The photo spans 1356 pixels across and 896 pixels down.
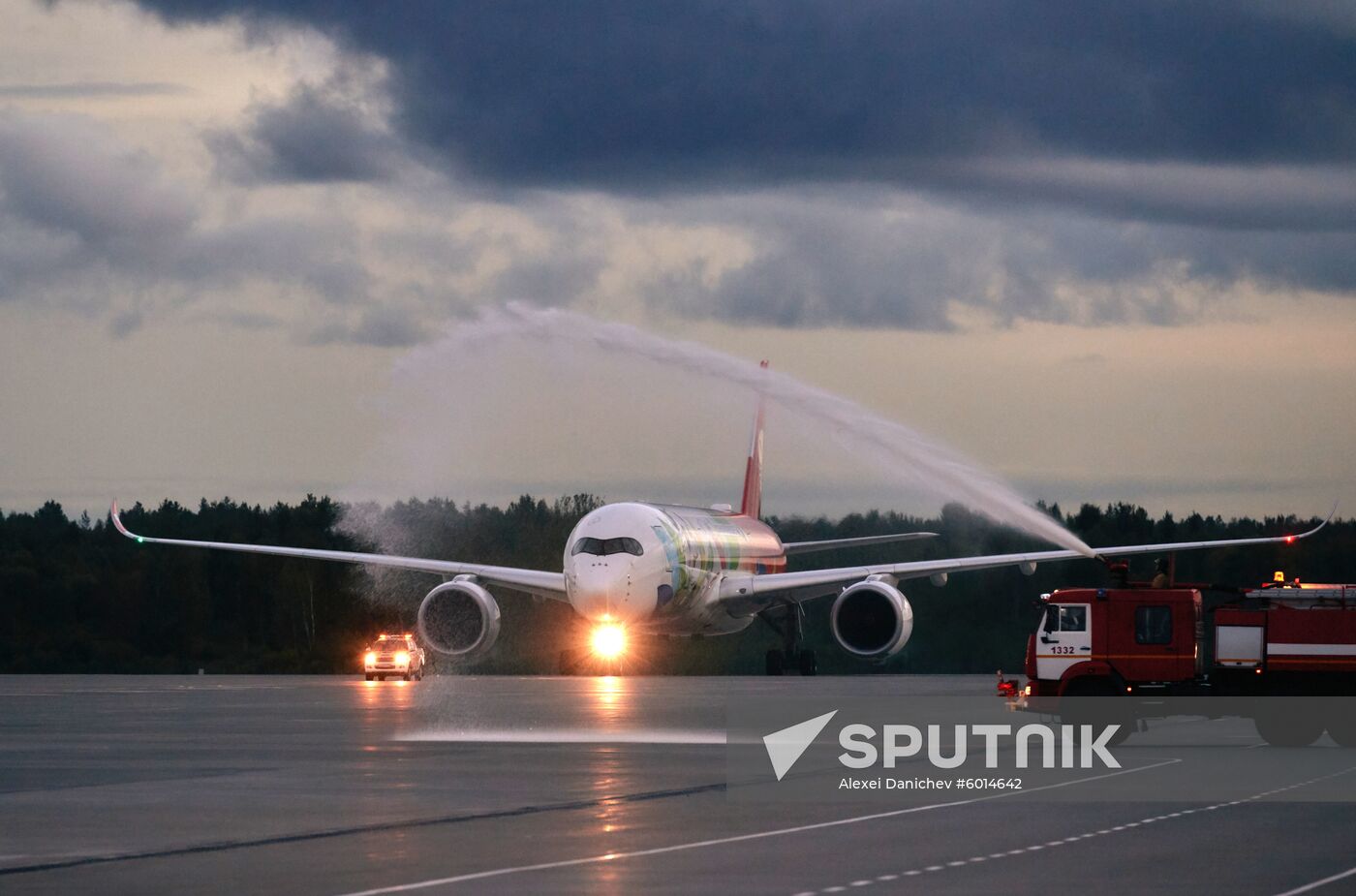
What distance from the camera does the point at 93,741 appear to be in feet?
117

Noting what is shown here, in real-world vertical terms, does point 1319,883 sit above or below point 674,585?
below

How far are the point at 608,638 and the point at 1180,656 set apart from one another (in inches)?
1294

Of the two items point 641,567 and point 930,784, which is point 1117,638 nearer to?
point 930,784

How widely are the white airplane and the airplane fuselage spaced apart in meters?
0.04

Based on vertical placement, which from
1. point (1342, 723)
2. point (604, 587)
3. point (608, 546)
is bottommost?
point (1342, 723)

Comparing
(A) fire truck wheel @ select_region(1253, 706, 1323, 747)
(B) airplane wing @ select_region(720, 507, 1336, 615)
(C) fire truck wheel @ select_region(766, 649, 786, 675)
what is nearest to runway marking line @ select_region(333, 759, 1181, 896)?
(A) fire truck wheel @ select_region(1253, 706, 1323, 747)

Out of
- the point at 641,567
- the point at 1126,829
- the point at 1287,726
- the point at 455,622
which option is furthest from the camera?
the point at 455,622

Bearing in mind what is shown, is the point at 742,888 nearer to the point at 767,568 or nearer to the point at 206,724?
the point at 206,724

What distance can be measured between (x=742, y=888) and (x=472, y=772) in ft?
38.8

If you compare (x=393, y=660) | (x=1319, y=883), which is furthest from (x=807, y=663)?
(x=1319, y=883)

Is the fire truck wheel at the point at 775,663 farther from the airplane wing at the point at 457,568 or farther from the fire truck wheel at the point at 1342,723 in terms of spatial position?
the fire truck wheel at the point at 1342,723

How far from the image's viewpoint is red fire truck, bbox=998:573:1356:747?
3522 centimetres

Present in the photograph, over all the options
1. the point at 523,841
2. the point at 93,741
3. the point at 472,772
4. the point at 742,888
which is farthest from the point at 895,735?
the point at 742,888

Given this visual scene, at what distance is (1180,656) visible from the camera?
35500mm
